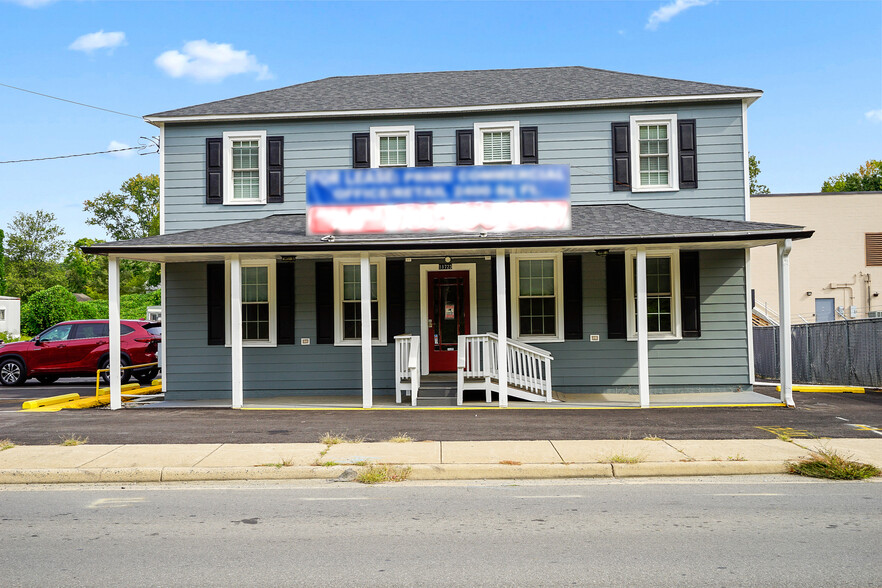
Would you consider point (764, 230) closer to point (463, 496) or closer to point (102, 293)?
point (463, 496)

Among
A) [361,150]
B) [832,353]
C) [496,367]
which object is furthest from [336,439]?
[832,353]

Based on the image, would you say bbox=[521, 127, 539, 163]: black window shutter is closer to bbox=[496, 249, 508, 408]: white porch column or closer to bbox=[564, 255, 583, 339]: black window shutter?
bbox=[564, 255, 583, 339]: black window shutter

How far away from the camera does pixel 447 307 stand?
1599 centimetres

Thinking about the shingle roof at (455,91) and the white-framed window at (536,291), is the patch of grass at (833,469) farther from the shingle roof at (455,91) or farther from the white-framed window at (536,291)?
the shingle roof at (455,91)

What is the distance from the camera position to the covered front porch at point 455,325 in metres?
14.5

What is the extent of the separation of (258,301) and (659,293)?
8.71 m

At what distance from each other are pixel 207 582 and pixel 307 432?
602 cm

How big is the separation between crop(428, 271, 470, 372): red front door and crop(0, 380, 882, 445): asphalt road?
10.3 feet

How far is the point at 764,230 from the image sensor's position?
1282 centimetres

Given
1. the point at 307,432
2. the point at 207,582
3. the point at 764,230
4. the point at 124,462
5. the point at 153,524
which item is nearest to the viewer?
the point at 207,582

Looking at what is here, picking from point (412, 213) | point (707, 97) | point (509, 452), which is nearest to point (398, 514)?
point (509, 452)

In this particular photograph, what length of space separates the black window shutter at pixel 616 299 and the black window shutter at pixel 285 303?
6799mm

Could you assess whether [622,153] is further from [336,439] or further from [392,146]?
[336,439]

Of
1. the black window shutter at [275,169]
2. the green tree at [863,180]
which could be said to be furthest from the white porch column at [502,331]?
the green tree at [863,180]
